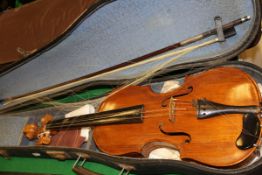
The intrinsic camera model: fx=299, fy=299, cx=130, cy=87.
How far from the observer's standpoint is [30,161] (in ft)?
4.72

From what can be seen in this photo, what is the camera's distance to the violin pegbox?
1.27m

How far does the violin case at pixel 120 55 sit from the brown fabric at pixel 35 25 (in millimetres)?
20

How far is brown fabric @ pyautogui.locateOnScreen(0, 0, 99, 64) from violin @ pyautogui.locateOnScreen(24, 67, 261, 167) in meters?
0.65

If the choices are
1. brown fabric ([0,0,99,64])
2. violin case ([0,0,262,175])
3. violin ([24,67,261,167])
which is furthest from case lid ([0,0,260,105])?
brown fabric ([0,0,99,64])

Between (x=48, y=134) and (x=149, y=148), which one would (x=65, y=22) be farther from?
(x=149, y=148)

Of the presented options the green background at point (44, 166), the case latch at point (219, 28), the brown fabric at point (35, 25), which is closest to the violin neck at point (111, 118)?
the green background at point (44, 166)

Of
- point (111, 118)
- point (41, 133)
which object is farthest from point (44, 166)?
point (111, 118)

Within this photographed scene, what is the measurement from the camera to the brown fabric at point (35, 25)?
1.64 metres

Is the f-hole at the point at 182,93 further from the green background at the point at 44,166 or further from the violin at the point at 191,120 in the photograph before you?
the green background at the point at 44,166

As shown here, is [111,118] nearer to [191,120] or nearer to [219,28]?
[191,120]

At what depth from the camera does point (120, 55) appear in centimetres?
124

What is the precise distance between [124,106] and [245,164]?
18.3 inches

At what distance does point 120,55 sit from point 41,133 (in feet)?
1.56

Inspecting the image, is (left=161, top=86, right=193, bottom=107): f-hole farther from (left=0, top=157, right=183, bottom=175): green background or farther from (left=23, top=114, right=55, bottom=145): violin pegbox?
(left=23, top=114, right=55, bottom=145): violin pegbox
